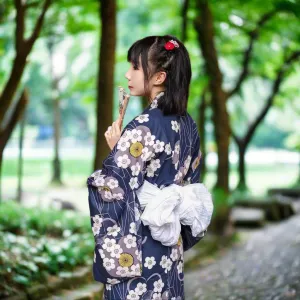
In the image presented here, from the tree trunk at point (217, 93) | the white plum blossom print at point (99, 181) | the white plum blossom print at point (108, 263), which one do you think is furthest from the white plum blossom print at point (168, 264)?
the tree trunk at point (217, 93)

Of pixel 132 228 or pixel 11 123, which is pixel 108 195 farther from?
pixel 11 123

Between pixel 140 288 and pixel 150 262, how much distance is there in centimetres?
14

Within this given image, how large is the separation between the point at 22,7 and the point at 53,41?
51.6 ft

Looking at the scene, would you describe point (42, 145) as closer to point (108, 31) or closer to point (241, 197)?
point (241, 197)

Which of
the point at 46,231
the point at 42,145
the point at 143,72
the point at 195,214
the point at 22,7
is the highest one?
the point at 22,7

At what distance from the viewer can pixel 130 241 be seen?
307 centimetres

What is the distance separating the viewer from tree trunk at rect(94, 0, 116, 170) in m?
6.53

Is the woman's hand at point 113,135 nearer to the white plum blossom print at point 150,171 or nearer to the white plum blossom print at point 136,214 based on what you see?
the white plum blossom print at point 150,171

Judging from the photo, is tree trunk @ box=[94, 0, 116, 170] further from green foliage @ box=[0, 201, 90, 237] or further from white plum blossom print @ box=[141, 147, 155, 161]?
white plum blossom print @ box=[141, 147, 155, 161]

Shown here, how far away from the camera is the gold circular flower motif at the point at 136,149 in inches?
121

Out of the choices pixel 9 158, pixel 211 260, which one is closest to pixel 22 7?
pixel 211 260

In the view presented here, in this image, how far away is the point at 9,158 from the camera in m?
42.2

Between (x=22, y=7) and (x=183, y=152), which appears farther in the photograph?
(x=22, y=7)

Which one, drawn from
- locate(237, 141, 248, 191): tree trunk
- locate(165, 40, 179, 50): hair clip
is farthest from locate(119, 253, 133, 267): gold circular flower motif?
locate(237, 141, 248, 191): tree trunk
